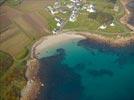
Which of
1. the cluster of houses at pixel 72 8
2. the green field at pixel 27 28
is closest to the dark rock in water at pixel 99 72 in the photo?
the green field at pixel 27 28

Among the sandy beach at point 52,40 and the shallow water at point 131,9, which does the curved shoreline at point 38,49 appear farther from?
the shallow water at point 131,9

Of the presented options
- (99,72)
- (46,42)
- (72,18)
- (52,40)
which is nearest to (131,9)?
(72,18)

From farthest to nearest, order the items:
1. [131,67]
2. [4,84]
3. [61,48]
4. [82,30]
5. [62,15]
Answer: [62,15]
[82,30]
[61,48]
[131,67]
[4,84]

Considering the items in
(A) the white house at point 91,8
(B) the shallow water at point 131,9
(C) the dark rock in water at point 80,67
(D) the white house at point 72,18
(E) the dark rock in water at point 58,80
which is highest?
(E) the dark rock in water at point 58,80

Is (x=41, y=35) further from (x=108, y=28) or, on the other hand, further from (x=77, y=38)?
(x=108, y=28)

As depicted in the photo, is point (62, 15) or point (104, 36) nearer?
point (104, 36)

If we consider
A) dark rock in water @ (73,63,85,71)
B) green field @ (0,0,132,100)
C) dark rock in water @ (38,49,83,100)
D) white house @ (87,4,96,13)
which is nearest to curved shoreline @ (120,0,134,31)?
green field @ (0,0,132,100)

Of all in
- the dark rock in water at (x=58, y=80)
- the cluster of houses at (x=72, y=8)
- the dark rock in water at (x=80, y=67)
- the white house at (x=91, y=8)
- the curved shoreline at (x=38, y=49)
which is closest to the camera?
the dark rock in water at (x=58, y=80)

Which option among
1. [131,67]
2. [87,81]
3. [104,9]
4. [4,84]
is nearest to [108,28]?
[104,9]
